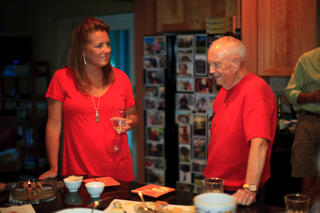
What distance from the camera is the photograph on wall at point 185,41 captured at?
4387 mm

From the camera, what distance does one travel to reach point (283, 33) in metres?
3.53

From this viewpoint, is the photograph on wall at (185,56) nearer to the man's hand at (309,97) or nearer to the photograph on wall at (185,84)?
the photograph on wall at (185,84)

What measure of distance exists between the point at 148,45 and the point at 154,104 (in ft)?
2.17

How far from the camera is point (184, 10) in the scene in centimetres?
461

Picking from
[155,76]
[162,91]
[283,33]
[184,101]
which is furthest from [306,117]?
[155,76]

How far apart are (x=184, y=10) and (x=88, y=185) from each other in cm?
316

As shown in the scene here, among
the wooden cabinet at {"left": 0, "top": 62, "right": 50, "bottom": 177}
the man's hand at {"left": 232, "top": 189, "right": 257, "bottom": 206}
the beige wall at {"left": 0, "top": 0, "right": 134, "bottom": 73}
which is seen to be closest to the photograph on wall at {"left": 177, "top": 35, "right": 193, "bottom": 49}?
the beige wall at {"left": 0, "top": 0, "right": 134, "bottom": 73}

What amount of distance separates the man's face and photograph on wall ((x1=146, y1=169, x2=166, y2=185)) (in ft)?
8.91

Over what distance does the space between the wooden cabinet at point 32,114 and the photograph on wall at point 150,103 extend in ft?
6.53

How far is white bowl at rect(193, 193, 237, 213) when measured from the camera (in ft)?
4.43

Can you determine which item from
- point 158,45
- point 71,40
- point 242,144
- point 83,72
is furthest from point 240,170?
point 158,45

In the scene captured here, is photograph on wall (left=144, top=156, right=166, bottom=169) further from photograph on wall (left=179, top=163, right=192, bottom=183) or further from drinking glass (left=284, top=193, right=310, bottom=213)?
drinking glass (left=284, top=193, right=310, bottom=213)

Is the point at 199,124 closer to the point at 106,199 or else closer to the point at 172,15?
the point at 172,15

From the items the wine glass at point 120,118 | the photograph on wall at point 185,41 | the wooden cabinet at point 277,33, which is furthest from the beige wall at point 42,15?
the wine glass at point 120,118
